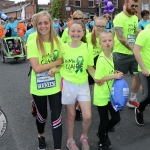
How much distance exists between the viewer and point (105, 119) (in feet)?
11.1

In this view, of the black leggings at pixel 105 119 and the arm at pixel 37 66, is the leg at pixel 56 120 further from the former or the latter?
the black leggings at pixel 105 119

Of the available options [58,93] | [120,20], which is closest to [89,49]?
[58,93]

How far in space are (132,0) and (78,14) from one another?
0.93m

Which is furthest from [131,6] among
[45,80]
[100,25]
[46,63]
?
[45,80]

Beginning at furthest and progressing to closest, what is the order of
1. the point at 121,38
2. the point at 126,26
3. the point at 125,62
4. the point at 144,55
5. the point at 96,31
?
the point at 125,62, the point at 126,26, the point at 121,38, the point at 96,31, the point at 144,55

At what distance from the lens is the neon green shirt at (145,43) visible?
374cm

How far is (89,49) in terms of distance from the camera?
328 cm

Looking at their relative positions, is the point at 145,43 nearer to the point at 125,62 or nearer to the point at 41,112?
the point at 125,62

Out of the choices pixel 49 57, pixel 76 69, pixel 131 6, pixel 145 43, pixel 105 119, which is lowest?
pixel 105 119

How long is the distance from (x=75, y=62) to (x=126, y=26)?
1855 mm

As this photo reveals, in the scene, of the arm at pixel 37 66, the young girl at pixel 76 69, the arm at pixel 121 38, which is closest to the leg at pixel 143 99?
the arm at pixel 121 38

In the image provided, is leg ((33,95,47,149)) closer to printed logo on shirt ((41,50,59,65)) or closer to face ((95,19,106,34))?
printed logo on shirt ((41,50,59,65))

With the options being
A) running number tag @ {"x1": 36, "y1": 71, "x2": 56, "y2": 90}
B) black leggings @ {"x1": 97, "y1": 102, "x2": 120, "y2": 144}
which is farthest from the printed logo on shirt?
black leggings @ {"x1": 97, "y1": 102, "x2": 120, "y2": 144}

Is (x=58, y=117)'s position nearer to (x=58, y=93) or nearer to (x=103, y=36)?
(x=58, y=93)
